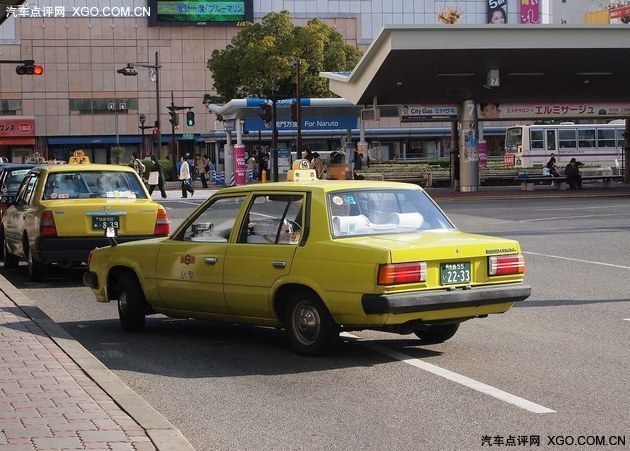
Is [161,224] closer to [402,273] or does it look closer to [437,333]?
[437,333]

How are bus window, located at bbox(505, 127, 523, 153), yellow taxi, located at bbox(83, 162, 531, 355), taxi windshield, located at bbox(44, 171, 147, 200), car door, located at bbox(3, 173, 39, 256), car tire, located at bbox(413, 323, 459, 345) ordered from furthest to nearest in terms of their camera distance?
bus window, located at bbox(505, 127, 523, 153)
taxi windshield, located at bbox(44, 171, 147, 200)
car door, located at bbox(3, 173, 39, 256)
car tire, located at bbox(413, 323, 459, 345)
yellow taxi, located at bbox(83, 162, 531, 355)

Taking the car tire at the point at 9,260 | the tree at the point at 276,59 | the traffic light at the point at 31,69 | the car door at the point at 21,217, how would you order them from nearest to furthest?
1. the car door at the point at 21,217
2. the car tire at the point at 9,260
3. the traffic light at the point at 31,69
4. the tree at the point at 276,59

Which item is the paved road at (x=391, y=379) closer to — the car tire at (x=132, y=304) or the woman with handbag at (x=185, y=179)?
the car tire at (x=132, y=304)

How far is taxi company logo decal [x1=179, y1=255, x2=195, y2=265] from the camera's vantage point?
10.6m

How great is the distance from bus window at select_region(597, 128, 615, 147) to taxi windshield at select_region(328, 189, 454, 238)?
59.1 metres

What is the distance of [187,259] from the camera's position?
A: 10688 millimetres

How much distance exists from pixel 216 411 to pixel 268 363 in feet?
5.91

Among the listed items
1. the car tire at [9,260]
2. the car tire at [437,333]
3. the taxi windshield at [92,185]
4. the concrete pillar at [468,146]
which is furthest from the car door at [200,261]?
the concrete pillar at [468,146]

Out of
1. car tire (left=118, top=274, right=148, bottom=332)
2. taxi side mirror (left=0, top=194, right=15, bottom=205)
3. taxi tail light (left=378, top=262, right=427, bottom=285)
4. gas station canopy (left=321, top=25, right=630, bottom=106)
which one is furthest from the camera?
gas station canopy (left=321, top=25, right=630, bottom=106)

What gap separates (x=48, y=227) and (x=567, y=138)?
55.2 meters

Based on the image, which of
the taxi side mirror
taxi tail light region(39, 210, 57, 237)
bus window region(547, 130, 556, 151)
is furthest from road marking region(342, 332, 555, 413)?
bus window region(547, 130, 556, 151)

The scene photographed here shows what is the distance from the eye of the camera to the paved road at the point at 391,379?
7121mm

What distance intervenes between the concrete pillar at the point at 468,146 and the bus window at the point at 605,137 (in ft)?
72.8

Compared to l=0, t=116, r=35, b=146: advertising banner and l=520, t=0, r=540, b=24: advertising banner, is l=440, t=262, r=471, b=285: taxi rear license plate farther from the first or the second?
l=520, t=0, r=540, b=24: advertising banner
